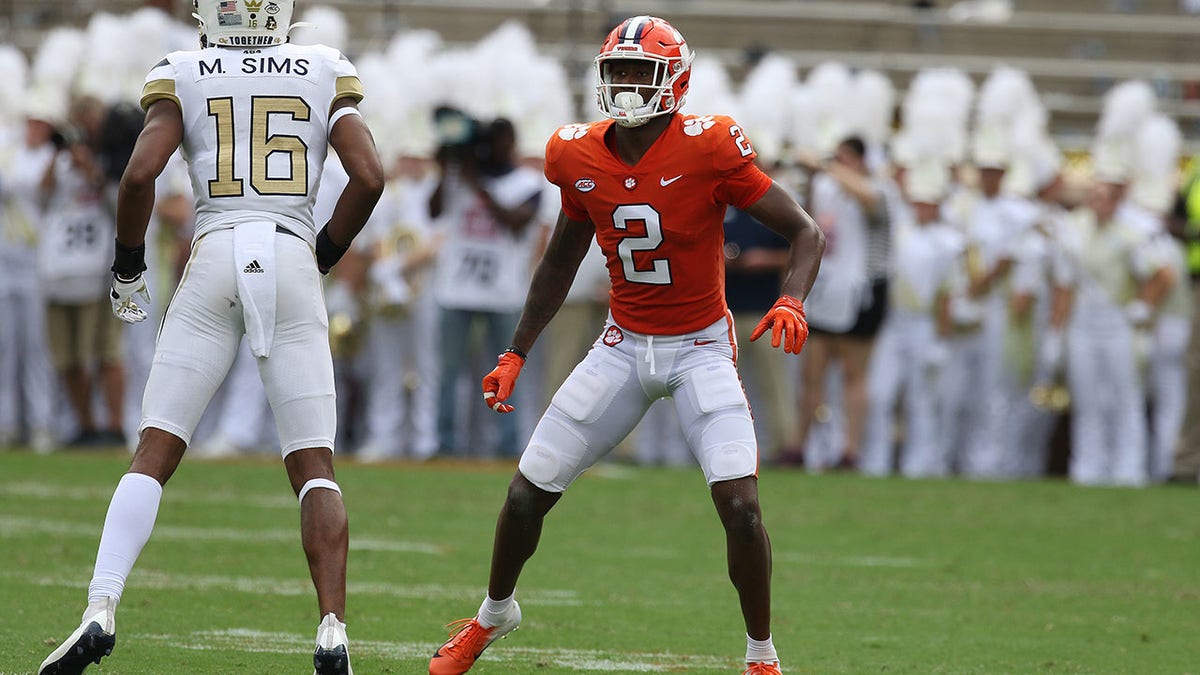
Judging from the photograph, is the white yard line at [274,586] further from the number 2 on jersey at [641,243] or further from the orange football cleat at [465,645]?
the number 2 on jersey at [641,243]

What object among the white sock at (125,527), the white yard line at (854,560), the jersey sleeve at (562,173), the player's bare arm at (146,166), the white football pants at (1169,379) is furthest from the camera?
the white football pants at (1169,379)

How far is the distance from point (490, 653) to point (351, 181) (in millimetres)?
1904

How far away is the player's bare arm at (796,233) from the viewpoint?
250 inches

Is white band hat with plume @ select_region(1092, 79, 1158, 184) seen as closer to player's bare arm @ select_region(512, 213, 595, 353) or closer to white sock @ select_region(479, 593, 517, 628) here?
player's bare arm @ select_region(512, 213, 595, 353)

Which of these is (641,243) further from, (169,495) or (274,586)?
(169,495)

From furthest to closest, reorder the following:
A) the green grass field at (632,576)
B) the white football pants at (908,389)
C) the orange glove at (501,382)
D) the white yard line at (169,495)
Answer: the white football pants at (908,389)
the white yard line at (169,495)
the green grass field at (632,576)
the orange glove at (501,382)

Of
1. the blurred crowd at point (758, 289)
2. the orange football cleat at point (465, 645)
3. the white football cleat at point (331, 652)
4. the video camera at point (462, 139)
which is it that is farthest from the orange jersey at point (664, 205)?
the video camera at point (462, 139)

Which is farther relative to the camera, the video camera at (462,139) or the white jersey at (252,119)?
the video camera at (462,139)

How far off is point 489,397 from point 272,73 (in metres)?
1.32

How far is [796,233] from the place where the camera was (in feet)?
20.9

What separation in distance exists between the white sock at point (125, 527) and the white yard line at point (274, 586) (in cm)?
225

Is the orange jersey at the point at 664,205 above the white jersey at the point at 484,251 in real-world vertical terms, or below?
above

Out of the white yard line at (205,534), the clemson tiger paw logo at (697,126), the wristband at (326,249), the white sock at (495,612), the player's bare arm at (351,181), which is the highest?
the clemson tiger paw logo at (697,126)

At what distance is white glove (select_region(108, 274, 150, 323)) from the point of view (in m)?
6.38
